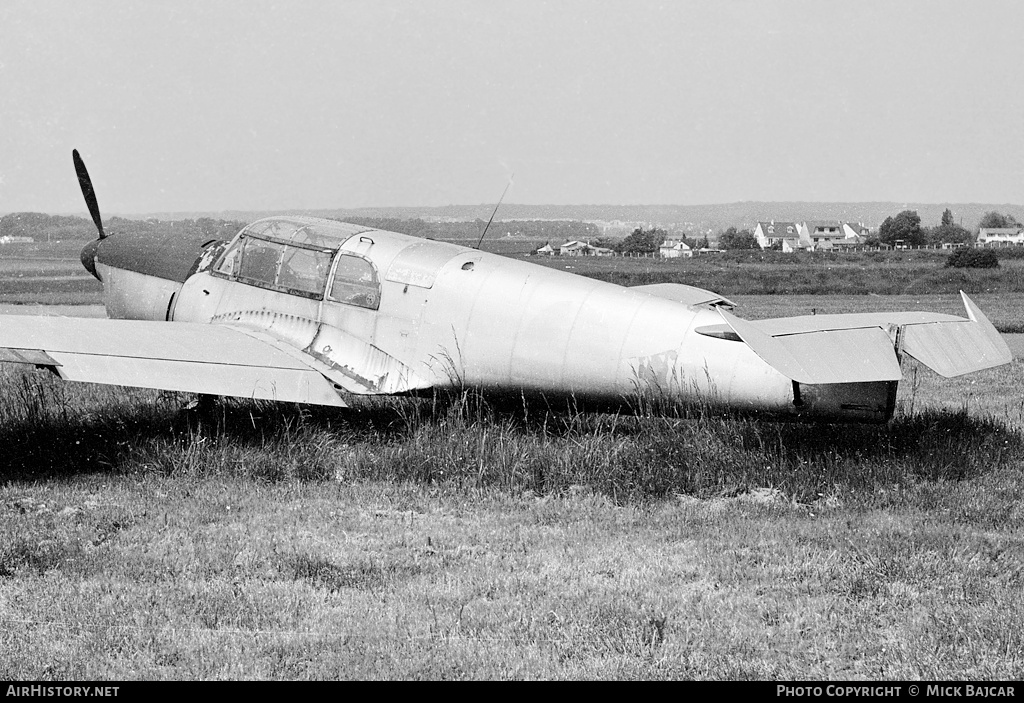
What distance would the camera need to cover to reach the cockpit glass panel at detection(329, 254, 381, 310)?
334 inches

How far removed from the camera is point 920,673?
389 centimetres

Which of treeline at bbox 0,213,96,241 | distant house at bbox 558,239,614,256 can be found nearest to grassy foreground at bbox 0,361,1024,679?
treeline at bbox 0,213,96,241

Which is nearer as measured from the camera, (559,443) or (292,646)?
(292,646)

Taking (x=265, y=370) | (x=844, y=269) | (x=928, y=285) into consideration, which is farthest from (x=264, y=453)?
(x=844, y=269)

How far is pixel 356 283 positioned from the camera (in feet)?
28.2

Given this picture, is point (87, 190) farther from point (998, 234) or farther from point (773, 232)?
point (773, 232)

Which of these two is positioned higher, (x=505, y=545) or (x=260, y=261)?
(x=260, y=261)

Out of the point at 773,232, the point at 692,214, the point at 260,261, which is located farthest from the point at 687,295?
the point at 692,214

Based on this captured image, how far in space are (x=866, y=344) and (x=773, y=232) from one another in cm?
9106

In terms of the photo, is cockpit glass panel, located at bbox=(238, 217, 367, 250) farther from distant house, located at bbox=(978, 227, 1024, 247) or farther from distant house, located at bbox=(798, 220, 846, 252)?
distant house, located at bbox=(798, 220, 846, 252)

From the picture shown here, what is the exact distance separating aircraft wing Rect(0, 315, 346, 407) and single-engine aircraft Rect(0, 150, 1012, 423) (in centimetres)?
2

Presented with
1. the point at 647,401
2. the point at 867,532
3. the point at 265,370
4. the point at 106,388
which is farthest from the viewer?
the point at 106,388

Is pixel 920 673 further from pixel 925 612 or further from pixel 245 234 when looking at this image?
pixel 245 234

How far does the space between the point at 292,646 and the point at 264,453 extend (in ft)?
11.4
